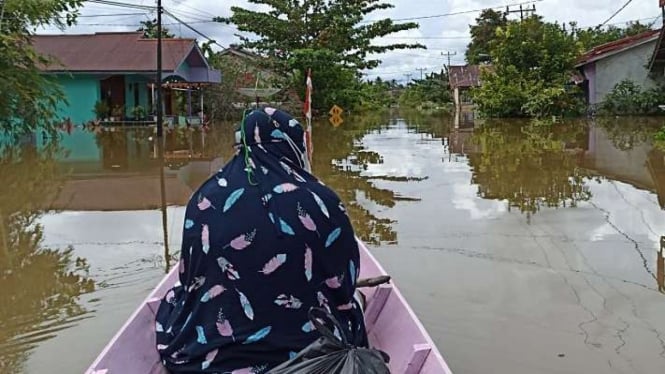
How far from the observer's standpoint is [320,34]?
128 ft

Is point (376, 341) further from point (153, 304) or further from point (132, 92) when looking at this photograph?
point (132, 92)

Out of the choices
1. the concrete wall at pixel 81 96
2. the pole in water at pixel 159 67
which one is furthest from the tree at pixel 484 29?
the pole in water at pixel 159 67

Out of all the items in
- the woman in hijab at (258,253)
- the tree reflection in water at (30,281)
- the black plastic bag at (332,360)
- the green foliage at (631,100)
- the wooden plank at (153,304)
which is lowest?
the tree reflection in water at (30,281)

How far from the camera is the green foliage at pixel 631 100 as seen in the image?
A: 31.9 meters

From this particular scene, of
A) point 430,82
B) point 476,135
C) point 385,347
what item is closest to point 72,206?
point 385,347

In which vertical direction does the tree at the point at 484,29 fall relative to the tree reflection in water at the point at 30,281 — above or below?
above

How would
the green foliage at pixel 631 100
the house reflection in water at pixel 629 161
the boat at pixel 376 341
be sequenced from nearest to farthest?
the boat at pixel 376 341 < the house reflection in water at pixel 629 161 < the green foliage at pixel 631 100

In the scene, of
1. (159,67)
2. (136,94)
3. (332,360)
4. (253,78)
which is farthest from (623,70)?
(332,360)

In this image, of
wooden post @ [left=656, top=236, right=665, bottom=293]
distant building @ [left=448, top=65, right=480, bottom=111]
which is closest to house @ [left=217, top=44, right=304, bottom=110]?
distant building @ [left=448, top=65, right=480, bottom=111]

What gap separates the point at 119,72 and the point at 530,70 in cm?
1821

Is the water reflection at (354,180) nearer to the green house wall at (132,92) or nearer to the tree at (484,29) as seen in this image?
the green house wall at (132,92)

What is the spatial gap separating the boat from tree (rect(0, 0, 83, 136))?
10.8 m

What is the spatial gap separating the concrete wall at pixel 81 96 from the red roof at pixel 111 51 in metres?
0.64

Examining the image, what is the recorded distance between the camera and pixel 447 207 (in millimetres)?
10461
